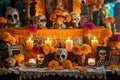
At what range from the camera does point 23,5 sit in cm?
520

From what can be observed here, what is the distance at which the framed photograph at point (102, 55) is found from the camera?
446 centimetres

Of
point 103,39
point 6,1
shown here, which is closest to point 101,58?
point 103,39

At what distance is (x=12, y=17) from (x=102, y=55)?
4.54 feet

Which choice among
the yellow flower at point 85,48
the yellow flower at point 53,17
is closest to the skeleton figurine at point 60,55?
the yellow flower at point 85,48

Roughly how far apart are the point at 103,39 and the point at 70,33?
473 millimetres

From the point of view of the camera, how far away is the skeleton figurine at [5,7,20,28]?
4852mm

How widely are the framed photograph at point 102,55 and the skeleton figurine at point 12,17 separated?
1.24 m

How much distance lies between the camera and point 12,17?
16.0 ft

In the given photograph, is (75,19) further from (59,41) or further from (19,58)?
(19,58)

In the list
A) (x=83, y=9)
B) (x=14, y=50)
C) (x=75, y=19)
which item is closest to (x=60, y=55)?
(x=14, y=50)

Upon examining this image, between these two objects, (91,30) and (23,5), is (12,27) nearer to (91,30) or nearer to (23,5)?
(23,5)

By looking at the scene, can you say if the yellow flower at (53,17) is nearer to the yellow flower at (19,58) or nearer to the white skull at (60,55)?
the white skull at (60,55)

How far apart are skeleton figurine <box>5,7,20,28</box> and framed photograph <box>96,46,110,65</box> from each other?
1.24 metres

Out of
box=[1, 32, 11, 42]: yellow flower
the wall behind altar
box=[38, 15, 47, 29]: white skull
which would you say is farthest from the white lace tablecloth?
the wall behind altar
